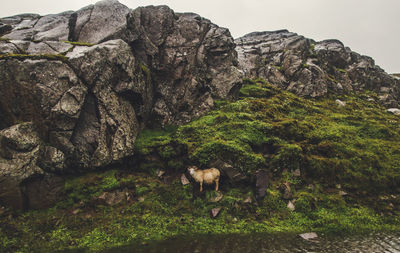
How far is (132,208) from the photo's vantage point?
14.7 metres

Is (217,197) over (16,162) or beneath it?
beneath

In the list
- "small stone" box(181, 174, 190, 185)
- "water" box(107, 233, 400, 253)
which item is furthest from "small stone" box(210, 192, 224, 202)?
"water" box(107, 233, 400, 253)

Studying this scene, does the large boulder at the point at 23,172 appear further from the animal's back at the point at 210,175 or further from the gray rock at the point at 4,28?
the gray rock at the point at 4,28

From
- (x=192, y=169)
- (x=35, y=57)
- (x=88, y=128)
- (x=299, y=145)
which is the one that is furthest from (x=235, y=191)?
(x=35, y=57)

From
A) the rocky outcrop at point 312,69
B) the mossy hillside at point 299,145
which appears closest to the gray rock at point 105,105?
the mossy hillside at point 299,145

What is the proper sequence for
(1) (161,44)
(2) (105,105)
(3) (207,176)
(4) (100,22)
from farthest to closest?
(1) (161,44), (4) (100,22), (2) (105,105), (3) (207,176)

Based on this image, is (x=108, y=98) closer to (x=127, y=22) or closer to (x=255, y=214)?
(x=127, y=22)

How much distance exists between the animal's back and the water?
13.2 ft

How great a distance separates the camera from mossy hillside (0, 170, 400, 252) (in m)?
12.2

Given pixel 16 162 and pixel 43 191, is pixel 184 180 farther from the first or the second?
pixel 16 162

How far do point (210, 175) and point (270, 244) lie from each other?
5.83 meters

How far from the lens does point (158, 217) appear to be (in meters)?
14.2

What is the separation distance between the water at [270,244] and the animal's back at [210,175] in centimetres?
402

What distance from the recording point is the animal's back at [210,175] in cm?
1582
